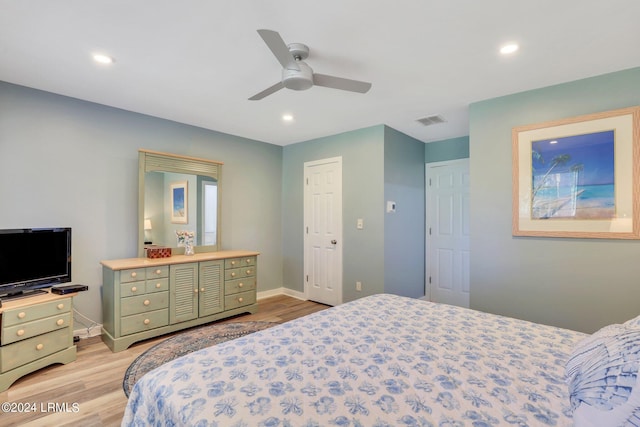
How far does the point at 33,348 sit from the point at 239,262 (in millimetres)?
1941

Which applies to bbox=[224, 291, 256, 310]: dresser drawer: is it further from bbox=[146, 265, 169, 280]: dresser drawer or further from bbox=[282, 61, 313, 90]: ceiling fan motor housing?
bbox=[282, 61, 313, 90]: ceiling fan motor housing

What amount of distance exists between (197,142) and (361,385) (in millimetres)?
3705

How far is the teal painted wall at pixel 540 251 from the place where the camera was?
2354mm

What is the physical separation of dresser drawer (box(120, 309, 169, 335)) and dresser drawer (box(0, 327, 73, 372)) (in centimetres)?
40

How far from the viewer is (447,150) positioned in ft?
14.5

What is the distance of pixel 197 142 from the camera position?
13.0 ft

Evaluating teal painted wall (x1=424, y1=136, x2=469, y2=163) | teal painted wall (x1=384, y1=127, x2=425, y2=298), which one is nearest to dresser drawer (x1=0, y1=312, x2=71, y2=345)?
teal painted wall (x1=384, y1=127, x2=425, y2=298)

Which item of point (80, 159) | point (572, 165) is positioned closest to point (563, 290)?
point (572, 165)

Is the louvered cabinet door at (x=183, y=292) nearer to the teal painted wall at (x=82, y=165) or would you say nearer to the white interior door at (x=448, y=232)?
the teal painted wall at (x=82, y=165)

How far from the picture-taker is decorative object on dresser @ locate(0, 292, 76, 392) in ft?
7.11

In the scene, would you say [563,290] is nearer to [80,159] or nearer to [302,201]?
[302,201]

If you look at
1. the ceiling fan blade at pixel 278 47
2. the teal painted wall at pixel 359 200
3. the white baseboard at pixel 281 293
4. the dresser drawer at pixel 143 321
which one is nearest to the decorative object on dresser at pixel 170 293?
the dresser drawer at pixel 143 321

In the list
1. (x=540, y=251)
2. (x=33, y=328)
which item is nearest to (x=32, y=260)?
(x=33, y=328)

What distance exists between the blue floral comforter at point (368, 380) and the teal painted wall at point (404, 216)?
2.21m
